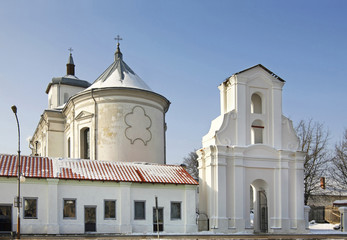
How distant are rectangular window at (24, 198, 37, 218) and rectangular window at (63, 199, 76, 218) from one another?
1755mm

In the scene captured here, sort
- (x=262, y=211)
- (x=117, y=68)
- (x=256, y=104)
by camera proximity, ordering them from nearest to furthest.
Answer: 1. (x=262, y=211)
2. (x=256, y=104)
3. (x=117, y=68)

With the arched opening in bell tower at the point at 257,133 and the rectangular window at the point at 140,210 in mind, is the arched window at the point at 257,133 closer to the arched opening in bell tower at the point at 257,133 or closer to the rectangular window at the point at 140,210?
the arched opening in bell tower at the point at 257,133

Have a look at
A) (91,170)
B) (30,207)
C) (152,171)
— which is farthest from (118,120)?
(30,207)

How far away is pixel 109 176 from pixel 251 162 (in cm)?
1008

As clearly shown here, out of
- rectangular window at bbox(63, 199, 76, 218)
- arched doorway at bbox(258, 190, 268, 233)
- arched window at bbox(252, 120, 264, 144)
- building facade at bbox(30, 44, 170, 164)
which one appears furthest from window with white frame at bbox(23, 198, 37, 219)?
arched doorway at bbox(258, 190, 268, 233)

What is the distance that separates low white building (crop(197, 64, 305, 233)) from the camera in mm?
29891

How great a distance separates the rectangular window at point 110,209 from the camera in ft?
89.9

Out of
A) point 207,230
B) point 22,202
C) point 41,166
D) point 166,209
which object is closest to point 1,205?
point 22,202

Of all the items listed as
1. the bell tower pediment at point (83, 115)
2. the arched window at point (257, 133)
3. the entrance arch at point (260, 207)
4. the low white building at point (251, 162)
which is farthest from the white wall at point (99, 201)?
the bell tower pediment at point (83, 115)

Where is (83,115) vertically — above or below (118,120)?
above

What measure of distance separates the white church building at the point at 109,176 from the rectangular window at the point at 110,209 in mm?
31

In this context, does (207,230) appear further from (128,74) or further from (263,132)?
(128,74)

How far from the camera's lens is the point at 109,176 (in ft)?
91.9

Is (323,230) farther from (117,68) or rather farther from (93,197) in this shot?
(117,68)
